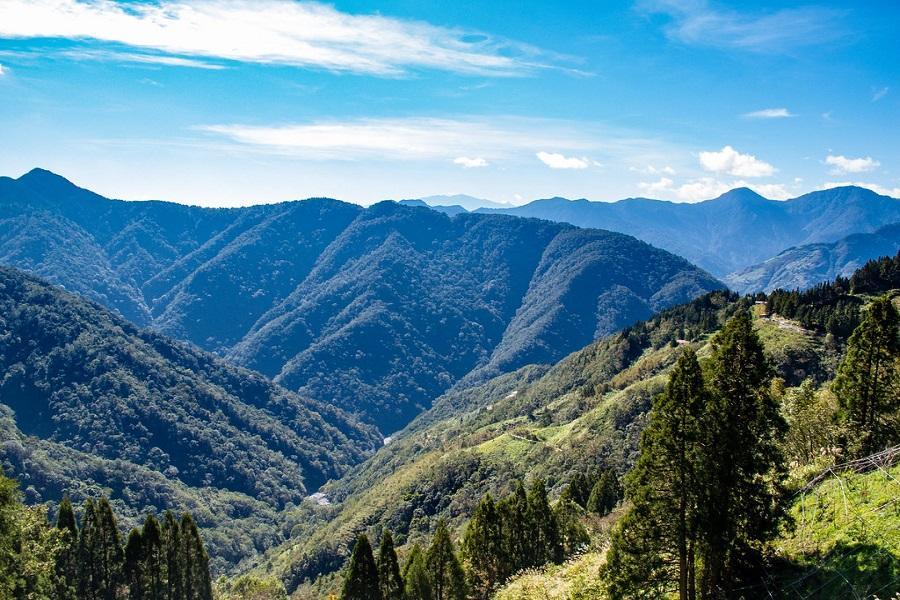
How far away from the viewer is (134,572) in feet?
226

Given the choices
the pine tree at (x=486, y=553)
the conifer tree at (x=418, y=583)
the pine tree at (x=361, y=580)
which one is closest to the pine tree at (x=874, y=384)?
the pine tree at (x=486, y=553)

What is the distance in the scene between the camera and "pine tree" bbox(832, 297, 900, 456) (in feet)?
128

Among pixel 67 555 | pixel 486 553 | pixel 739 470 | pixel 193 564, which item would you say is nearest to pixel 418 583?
pixel 486 553

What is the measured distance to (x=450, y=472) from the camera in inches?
7082

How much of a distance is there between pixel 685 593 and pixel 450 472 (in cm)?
15826

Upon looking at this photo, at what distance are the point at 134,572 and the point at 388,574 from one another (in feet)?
104

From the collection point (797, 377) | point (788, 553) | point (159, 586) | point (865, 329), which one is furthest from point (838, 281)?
point (159, 586)

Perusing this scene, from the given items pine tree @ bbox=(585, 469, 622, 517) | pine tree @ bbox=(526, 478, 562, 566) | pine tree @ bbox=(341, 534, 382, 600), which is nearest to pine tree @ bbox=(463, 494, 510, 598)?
pine tree @ bbox=(526, 478, 562, 566)

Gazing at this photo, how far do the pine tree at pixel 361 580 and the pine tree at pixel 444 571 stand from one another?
5.92 meters

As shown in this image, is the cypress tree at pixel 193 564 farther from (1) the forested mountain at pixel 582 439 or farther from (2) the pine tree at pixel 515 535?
(1) the forested mountain at pixel 582 439

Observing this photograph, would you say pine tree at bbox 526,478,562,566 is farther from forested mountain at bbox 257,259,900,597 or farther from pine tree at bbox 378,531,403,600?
forested mountain at bbox 257,259,900,597

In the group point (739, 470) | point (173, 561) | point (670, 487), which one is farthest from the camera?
point (173, 561)

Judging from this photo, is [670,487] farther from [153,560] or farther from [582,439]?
[582,439]

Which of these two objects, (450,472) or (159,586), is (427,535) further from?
(159,586)
